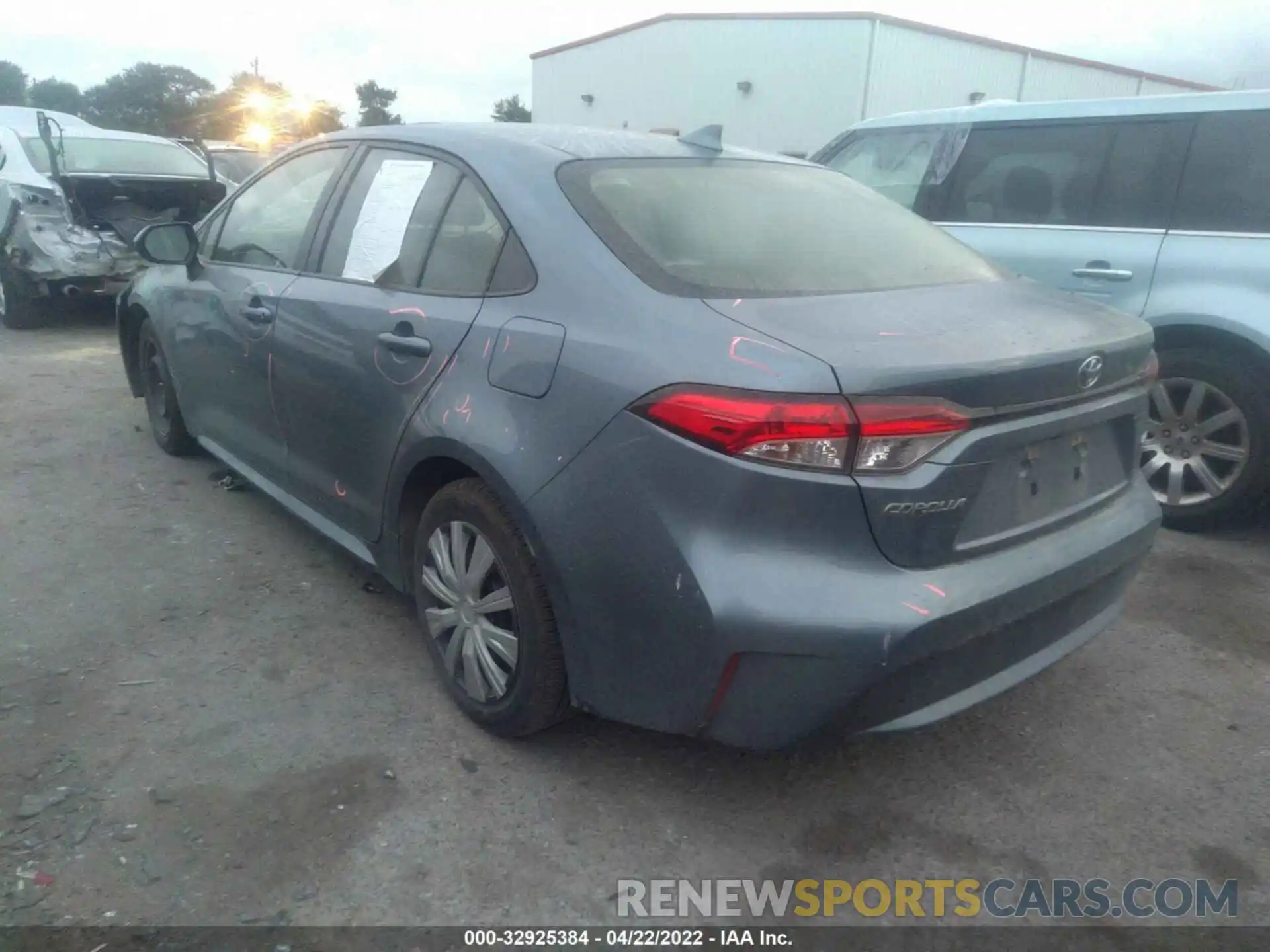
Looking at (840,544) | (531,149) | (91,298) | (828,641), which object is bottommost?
(91,298)

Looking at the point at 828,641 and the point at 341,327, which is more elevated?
the point at 341,327

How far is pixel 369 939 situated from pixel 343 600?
1.69 m

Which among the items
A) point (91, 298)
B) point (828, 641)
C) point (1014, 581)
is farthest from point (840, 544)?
point (91, 298)

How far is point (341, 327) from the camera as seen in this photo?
3.08 m

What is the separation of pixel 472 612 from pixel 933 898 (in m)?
1.34

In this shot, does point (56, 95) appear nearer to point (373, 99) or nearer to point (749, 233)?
point (373, 99)

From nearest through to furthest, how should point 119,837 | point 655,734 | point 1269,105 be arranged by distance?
point 119,837, point 655,734, point 1269,105

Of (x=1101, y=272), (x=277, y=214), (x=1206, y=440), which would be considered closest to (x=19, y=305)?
(x=277, y=214)

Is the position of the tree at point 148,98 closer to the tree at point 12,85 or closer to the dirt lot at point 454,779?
the tree at point 12,85

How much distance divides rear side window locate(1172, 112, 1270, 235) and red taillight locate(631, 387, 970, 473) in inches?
114

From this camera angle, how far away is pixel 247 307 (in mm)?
3664

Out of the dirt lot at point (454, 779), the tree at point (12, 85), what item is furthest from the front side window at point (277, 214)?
the tree at point (12, 85)

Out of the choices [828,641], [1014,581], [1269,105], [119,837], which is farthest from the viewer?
[1269,105]

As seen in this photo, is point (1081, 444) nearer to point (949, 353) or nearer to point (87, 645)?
point (949, 353)
